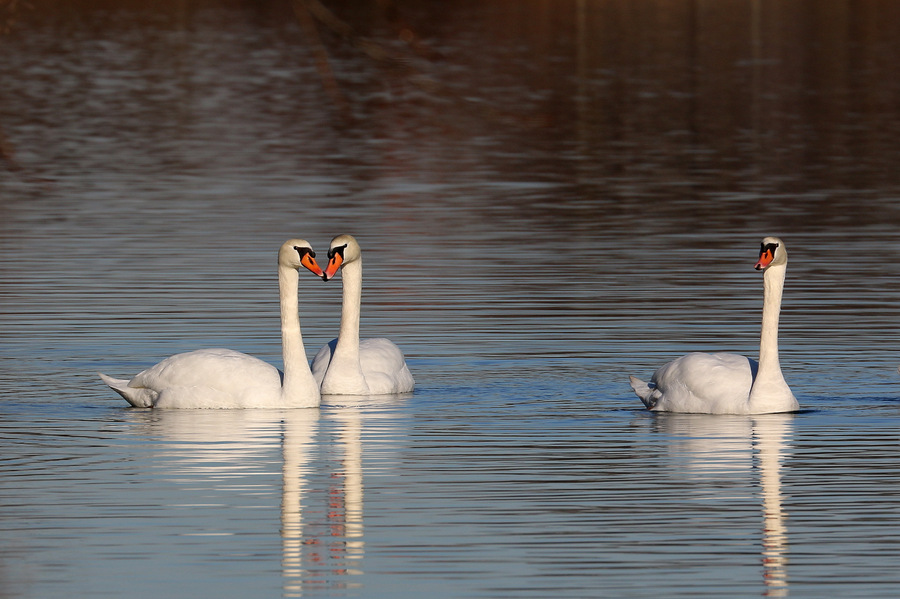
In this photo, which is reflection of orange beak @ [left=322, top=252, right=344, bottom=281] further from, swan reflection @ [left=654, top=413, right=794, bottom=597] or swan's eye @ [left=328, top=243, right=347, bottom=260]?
swan reflection @ [left=654, top=413, right=794, bottom=597]

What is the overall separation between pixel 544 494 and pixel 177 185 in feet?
75.7

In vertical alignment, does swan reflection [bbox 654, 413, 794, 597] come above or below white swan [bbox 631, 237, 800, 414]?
below

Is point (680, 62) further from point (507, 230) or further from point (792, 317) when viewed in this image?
point (792, 317)

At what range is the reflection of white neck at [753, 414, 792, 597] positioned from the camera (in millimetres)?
10422

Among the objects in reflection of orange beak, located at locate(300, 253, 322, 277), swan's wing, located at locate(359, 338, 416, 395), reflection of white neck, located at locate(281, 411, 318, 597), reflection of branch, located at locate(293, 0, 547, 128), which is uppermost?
reflection of branch, located at locate(293, 0, 547, 128)

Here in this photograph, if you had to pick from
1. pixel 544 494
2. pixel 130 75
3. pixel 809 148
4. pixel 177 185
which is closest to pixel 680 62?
pixel 130 75

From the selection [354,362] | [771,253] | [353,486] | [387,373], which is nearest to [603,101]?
[354,362]

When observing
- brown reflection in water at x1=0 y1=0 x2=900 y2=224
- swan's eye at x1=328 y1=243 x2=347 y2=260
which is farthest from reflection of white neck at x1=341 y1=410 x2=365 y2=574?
brown reflection in water at x1=0 y1=0 x2=900 y2=224

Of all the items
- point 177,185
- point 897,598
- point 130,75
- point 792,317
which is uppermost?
point 130,75

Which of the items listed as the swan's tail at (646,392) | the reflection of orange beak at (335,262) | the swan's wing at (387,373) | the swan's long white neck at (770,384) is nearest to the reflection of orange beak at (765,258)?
the swan's long white neck at (770,384)

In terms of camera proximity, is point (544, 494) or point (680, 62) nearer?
point (544, 494)

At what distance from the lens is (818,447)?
46.7 ft

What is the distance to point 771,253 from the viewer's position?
53.3 ft

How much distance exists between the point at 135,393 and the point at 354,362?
1.93 m
